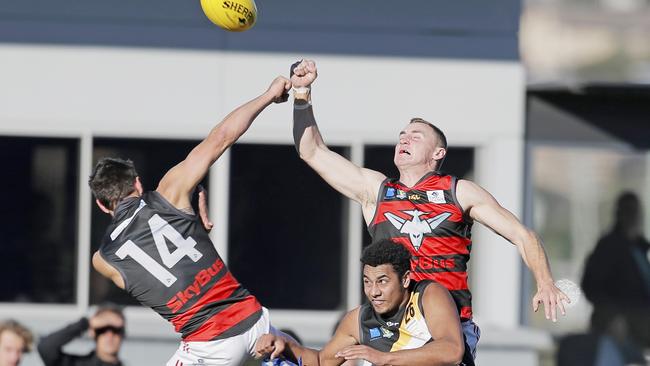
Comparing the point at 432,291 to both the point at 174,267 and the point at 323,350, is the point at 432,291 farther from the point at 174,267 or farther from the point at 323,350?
the point at 174,267

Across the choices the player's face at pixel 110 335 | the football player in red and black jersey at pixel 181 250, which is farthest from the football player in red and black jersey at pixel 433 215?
the player's face at pixel 110 335

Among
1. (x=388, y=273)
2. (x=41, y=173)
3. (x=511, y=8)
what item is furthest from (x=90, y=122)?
(x=388, y=273)

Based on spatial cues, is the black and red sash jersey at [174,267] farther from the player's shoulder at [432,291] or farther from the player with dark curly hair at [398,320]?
the player's shoulder at [432,291]

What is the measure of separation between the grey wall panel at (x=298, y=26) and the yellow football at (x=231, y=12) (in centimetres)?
281

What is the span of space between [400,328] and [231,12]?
2179 millimetres

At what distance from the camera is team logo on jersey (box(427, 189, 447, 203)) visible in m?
7.25

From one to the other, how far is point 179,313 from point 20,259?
3.83m

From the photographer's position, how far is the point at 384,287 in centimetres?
666

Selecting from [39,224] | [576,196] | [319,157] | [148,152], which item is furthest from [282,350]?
[576,196]

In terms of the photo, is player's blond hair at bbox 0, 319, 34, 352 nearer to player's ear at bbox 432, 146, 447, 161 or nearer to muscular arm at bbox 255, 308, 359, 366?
muscular arm at bbox 255, 308, 359, 366

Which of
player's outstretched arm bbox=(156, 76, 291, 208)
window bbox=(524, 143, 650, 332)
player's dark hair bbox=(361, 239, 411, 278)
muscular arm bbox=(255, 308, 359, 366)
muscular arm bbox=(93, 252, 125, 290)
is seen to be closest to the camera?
player's dark hair bbox=(361, 239, 411, 278)

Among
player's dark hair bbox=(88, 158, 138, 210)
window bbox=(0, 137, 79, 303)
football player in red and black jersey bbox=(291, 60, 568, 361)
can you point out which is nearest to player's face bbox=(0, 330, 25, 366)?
window bbox=(0, 137, 79, 303)

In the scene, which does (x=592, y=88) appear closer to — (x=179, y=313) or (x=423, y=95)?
(x=423, y=95)

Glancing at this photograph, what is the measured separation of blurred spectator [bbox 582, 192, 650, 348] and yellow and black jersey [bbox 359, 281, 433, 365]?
4915 millimetres
